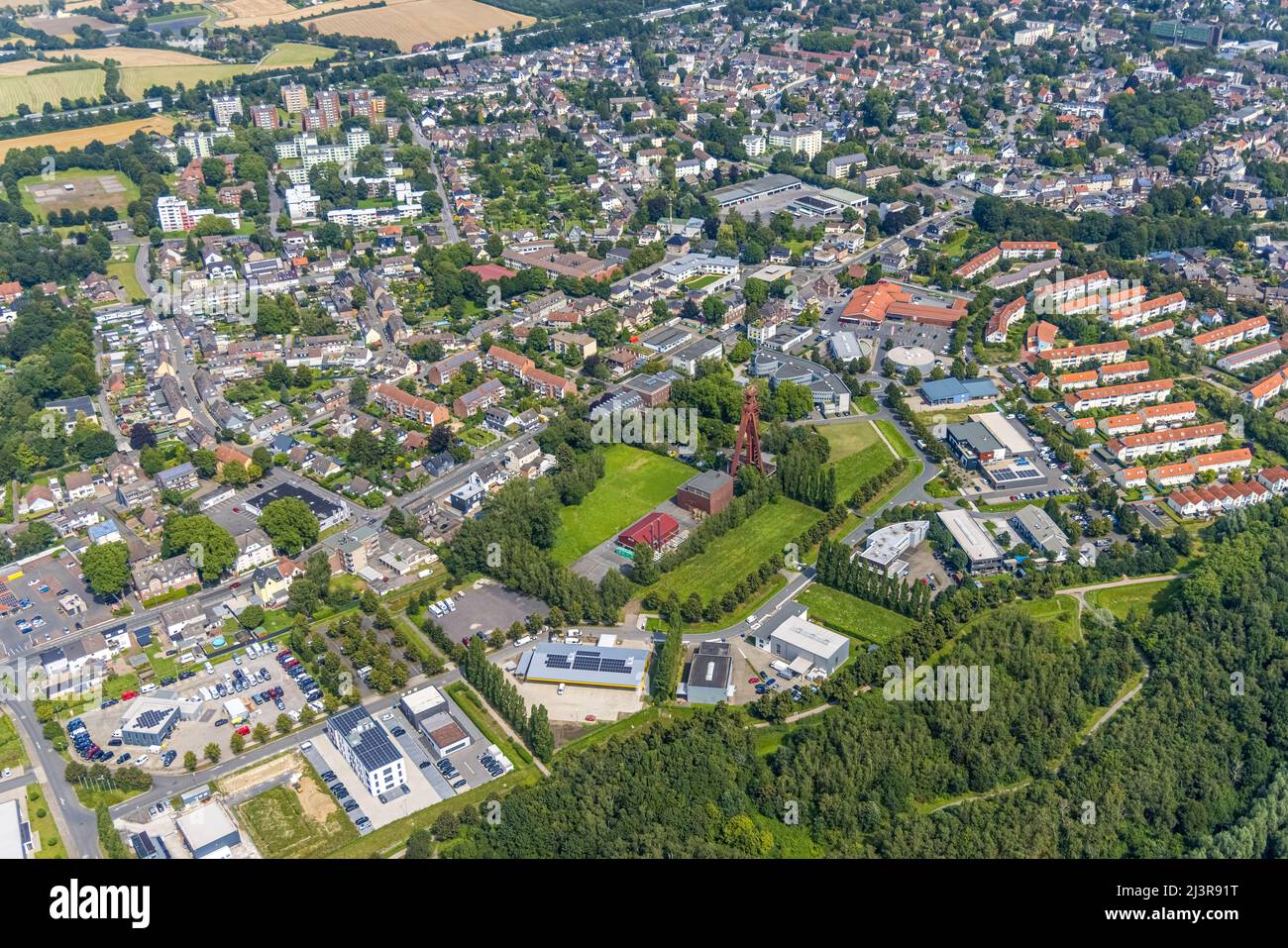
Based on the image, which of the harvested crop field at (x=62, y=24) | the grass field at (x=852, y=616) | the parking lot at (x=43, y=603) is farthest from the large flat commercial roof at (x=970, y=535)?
the harvested crop field at (x=62, y=24)

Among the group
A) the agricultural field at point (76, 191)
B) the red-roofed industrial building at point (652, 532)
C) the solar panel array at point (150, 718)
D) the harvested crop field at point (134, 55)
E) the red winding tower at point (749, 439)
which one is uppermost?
the harvested crop field at point (134, 55)

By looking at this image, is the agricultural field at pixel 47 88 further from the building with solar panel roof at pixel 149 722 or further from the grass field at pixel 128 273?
the building with solar panel roof at pixel 149 722

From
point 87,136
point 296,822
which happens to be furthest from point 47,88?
point 296,822

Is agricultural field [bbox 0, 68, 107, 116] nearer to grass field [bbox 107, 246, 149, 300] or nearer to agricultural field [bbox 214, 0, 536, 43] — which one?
agricultural field [bbox 214, 0, 536, 43]

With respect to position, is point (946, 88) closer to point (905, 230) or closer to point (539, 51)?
point (905, 230)

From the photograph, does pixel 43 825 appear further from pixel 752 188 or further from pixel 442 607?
pixel 752 188
